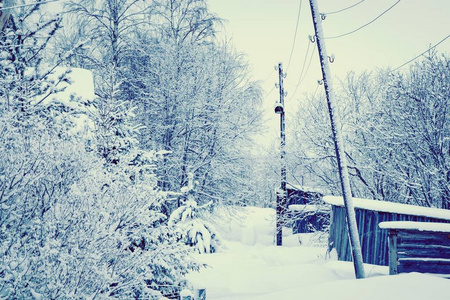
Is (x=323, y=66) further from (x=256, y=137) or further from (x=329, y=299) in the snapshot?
(x=256, y=137)

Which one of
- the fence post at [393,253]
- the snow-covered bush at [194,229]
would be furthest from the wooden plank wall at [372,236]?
the snow-covered bush at [194,229]

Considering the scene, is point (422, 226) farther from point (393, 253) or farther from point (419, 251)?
point (393, 253)

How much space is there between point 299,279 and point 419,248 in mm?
2885

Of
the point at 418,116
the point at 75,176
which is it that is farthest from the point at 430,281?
the point at 418,116

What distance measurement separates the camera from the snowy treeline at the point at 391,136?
34.9 feet

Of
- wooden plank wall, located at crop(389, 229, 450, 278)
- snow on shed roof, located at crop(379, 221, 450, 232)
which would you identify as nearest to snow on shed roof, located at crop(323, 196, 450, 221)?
snow on shed roof, located at crop(379, 221, 450, 232)

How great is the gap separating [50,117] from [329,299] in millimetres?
5536

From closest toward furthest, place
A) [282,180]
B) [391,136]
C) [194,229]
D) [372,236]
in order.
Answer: [372,236]
[194,229]
[391,136]
[282,180]

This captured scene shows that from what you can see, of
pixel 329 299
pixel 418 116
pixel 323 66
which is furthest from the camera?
pixel 418 116

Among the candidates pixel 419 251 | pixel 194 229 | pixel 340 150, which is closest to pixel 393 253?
pixel 419 251

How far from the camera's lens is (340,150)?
682 cm

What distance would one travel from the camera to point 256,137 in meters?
16.2

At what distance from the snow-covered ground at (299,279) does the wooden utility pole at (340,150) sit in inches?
24.4

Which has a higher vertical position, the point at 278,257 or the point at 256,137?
the point at 256,137
